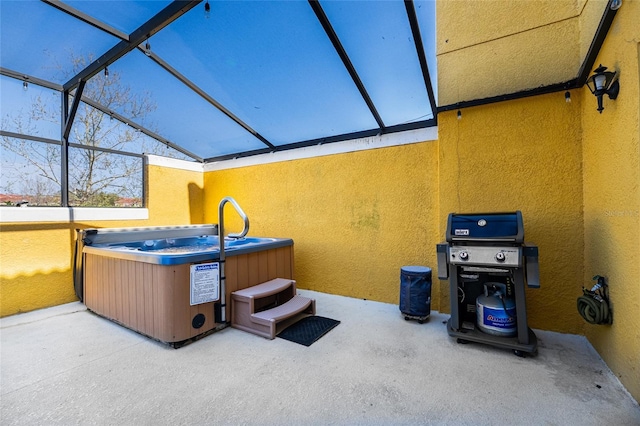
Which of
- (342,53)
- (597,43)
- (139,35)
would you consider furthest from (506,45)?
(139,35)

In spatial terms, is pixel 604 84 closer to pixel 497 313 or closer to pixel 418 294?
pixel 497 313

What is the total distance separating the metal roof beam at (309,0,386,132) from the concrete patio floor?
243 cm

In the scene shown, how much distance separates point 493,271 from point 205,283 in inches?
98.2

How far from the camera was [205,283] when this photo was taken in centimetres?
255

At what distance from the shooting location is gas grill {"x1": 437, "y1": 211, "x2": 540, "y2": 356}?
2.11 metres

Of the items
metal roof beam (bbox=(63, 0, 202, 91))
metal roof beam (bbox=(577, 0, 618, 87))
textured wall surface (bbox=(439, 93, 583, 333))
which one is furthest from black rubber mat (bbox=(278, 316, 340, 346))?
metal roof beam (bbox=(577, 0, 618, 87))

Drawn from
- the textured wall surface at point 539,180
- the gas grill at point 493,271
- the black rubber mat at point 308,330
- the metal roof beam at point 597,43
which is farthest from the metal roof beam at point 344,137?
the black rubber mat at point 308,330

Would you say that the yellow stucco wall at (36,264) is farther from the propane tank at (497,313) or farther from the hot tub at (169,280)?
the propane tank at (497,313)

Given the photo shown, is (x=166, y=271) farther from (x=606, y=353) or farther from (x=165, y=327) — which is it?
(x=606, y=353)

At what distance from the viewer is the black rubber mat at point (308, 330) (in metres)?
2.47

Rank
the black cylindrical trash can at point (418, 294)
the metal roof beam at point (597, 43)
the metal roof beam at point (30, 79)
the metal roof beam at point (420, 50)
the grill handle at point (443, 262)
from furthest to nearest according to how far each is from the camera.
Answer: the metal roof beam at point (30, 79)
the black cylindrical trash can at point (418, 294)
the grill handle at point (443, 262)
the metal roof beam at point (420, 50)
the metal roof beam at point (597, 43)

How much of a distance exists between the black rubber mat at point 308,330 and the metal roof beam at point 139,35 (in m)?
2.92

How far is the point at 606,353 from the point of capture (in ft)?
6.46

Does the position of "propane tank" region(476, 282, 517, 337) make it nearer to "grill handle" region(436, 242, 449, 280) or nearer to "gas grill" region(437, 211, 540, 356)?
"gas grill" region(437, 211, 540, 356)
